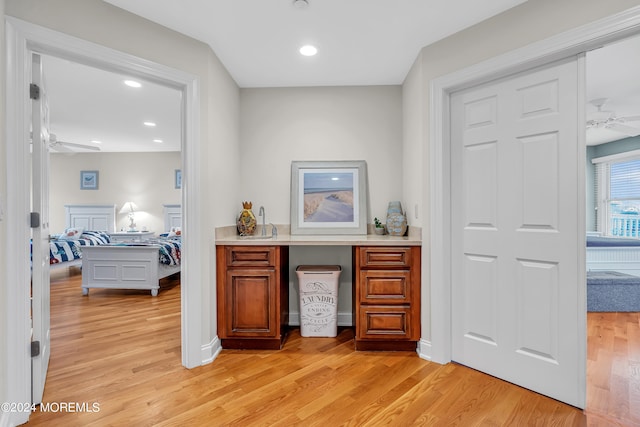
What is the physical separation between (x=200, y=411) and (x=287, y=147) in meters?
2.27

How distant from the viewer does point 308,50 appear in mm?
2375

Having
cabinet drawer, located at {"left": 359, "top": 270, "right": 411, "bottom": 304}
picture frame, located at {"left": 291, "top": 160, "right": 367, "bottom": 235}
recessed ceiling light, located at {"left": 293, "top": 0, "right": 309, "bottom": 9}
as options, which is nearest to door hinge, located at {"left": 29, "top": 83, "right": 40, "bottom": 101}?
recessed ceiling light, located at {"left": 293, "top": 0, "right": 309, "bottom": 9}

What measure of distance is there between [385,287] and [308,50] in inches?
77.6

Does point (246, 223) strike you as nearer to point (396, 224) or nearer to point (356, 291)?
point (356, 291)

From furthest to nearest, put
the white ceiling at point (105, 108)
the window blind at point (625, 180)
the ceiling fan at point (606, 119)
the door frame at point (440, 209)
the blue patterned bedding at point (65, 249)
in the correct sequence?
the window blind at point (625, 180), the blue patterned bedding at point (65, 249), the ceiling fan at point (606, 119), the white ceiling at point (105, 108), the door frame at point (440, 209)

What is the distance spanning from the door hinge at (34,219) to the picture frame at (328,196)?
1.85 meters

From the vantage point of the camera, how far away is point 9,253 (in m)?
1.51

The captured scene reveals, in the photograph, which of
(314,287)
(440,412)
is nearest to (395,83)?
(314,287)

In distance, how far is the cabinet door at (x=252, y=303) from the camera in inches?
94.7

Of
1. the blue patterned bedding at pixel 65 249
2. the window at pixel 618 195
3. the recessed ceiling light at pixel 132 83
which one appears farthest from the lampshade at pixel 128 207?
the window at pixel 618 195

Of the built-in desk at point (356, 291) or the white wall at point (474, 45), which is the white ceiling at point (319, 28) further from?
the built-in desk at point (356, 291)

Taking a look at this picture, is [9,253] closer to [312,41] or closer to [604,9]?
[312,41]

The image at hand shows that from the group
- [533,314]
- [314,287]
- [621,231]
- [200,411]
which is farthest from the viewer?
[621,231]

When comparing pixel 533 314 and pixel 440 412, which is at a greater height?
pixel 533 314
